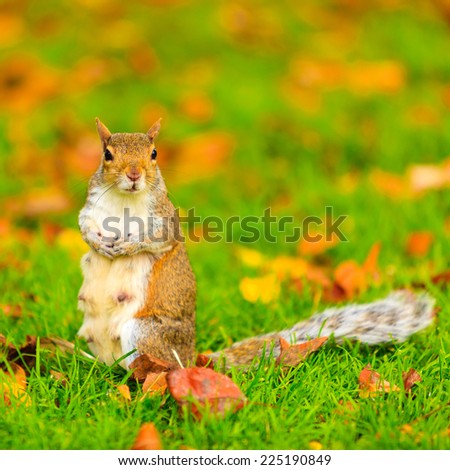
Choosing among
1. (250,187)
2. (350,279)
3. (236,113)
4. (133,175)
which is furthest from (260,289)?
(236,113)

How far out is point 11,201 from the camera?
4.74 meters

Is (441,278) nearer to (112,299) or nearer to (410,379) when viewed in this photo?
(410,379)

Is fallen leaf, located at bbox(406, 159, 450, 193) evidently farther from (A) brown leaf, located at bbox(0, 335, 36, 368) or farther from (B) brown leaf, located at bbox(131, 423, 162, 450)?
(B) brown leaf, located at bbox(131, 423, 162, 450)

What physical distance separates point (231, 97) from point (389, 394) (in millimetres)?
3643

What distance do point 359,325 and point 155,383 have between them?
2.62 feet

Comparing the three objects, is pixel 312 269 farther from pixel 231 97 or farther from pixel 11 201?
pixel 231 97

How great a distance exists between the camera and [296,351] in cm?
275

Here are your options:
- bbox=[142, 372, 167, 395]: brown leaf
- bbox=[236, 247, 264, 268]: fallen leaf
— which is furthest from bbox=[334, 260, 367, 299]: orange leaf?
bbox=[142, 372, 167, 395]: brown leaf

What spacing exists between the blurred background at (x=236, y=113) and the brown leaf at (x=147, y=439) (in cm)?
95

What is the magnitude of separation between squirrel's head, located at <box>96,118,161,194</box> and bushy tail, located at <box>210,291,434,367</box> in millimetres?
670

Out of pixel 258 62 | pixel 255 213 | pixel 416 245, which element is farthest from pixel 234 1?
pixel 416 245

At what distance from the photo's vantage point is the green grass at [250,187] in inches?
96.0

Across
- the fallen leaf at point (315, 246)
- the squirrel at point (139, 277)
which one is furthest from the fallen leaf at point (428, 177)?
the squirrel at point (139, 277)

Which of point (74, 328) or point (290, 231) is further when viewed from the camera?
point (290, 231)
